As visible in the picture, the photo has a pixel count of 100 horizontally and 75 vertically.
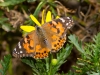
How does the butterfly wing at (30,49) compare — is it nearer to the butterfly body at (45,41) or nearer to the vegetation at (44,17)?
the butterfly body at (45,41)

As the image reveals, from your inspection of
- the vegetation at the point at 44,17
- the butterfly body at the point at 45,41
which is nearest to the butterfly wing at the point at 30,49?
the butterfly body at the point at 45,41

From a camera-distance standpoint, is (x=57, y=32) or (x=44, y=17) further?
(x=44, y=17)

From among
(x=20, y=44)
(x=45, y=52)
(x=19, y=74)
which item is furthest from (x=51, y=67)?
(x=19, y=74)

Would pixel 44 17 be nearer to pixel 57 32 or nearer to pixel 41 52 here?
pixel 57 32

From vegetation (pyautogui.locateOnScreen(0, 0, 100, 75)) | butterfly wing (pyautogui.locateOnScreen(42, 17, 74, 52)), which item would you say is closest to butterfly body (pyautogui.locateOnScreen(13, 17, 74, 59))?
butterfly wing (pyautogui.locateOnScreen(42, 17, 74, 52))

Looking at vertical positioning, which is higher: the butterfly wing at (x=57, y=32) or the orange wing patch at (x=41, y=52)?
the butterfly wing at (x=57, y=32)

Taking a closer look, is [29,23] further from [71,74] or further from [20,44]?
[71,74]

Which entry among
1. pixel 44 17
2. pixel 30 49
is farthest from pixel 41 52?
pixel 44 17
